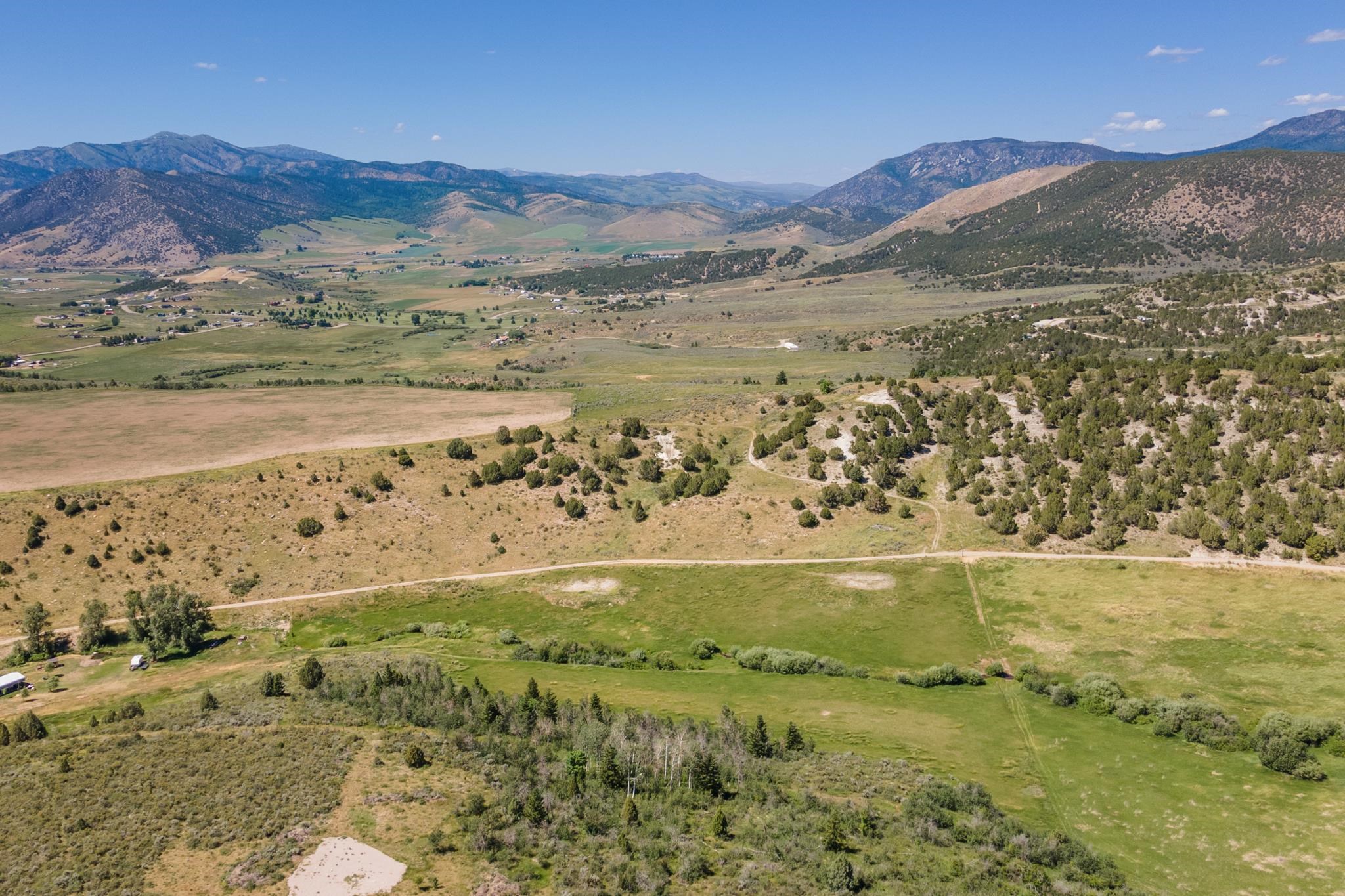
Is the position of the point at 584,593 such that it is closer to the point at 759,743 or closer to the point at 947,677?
the point at 759,743

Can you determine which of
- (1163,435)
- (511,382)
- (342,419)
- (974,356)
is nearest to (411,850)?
(1163,435)

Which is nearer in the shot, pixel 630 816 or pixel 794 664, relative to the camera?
pixel 630 816

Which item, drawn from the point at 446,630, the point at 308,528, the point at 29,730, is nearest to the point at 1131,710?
the point at 446,630

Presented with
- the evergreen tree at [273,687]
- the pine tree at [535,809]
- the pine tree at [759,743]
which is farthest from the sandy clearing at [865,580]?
the evergreen tree at [273,687]

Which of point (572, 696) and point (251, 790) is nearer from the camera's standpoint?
point (251, 790)

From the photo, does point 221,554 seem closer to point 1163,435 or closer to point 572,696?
point 572,696

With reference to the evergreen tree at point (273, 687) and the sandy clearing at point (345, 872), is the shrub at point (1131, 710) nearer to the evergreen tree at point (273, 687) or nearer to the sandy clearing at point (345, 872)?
the sandy clearing at point (345, 872)

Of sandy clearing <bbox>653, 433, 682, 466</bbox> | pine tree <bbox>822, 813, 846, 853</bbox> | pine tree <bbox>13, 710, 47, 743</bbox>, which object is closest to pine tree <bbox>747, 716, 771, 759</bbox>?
pine tree <bbox>822, 813, 846, 853</bbox>
